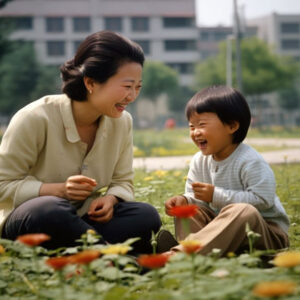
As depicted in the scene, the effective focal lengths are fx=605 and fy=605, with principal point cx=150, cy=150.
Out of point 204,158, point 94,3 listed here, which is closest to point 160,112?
point 94,3

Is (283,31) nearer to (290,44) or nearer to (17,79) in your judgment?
(290,44)

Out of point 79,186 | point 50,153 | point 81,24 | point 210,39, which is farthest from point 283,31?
point 79,186

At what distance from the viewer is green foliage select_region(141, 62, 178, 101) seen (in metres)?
51.9

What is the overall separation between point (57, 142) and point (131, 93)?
1.37ft

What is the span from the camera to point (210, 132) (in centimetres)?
284

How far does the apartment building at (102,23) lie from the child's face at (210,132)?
196ft

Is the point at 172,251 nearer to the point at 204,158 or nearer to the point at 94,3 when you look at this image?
the point at 204,158

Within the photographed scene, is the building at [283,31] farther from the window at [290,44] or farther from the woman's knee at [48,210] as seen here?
the woman's knee at [48,210]

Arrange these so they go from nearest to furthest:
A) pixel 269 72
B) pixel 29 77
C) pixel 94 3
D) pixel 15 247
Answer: pixel 15 247, pixel 269 72, pixel 29 77, pixel 94 3

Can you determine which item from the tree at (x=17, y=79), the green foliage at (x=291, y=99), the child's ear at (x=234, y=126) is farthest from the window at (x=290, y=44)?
the child's ear at (x=234, y=126)

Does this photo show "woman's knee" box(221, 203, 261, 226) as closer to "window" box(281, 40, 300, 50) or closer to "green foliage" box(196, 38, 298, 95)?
"green foliage" box(196, 38, 298, 95)

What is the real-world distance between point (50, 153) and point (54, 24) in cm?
6106

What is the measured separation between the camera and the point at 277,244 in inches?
108

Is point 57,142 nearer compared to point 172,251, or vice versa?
point 172,251
